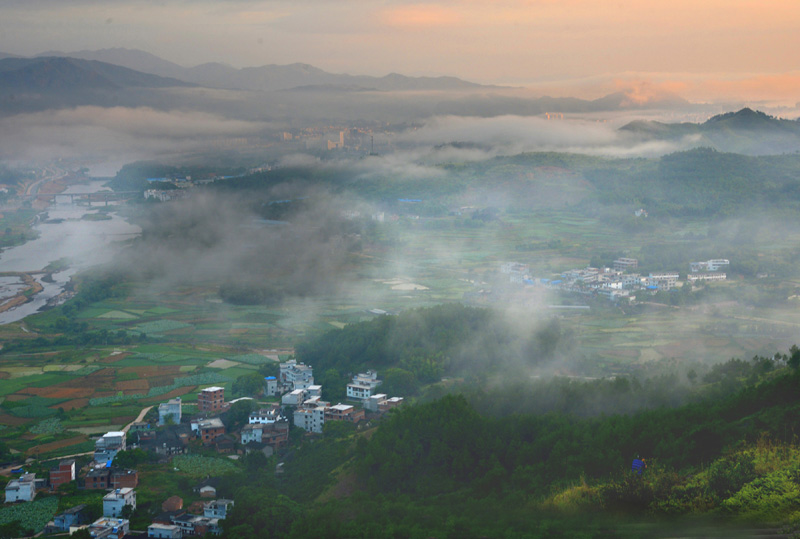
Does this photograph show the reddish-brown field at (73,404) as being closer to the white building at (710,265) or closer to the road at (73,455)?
the road at (73,455)

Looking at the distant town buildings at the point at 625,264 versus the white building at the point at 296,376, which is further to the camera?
the distant town buildings at the point at 625,264

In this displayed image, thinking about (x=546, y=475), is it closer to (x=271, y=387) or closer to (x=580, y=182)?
(x=271, y=387)

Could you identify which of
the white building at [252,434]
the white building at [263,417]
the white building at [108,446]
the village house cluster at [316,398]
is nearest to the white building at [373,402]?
the village house cluster at [316,398]

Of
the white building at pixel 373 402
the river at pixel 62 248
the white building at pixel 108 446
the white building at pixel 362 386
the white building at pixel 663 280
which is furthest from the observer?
the river at pixel 62 248

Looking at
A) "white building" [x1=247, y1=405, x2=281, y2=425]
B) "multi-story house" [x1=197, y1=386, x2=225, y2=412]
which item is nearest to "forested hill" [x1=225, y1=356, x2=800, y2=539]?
"white building" [x1=247, y1=405, x2=281, y2=425]

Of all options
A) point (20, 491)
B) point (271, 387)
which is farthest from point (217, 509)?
point (271, 387)

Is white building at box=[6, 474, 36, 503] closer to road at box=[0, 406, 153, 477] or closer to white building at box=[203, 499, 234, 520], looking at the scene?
road at box=[0, 406, 153, 477]
